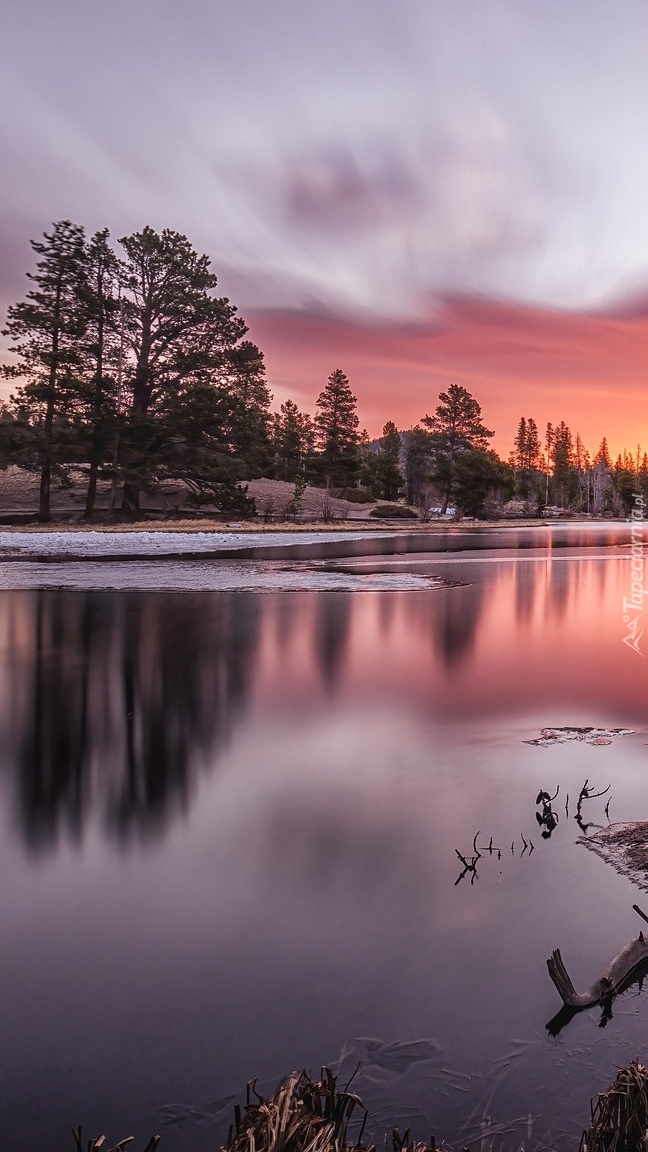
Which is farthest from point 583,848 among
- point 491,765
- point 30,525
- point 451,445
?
point 451,445

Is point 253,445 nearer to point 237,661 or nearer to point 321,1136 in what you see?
point 237,661

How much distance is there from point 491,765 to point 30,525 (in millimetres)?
47356

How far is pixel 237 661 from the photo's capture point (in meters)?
13.4

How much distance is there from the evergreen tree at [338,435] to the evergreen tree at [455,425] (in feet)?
37.8

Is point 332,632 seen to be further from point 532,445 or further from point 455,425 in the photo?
point 532,445

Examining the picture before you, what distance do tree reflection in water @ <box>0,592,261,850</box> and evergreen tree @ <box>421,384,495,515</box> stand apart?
276 ft

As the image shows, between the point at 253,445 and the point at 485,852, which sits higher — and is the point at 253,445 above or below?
above

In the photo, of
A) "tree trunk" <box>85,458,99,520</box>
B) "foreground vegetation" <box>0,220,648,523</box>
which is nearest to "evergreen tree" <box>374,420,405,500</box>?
"foreground vegetation" <box>0,220,648,523</box>

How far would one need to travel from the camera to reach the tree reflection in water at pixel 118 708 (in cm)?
688

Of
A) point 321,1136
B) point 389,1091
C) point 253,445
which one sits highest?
point 253,445

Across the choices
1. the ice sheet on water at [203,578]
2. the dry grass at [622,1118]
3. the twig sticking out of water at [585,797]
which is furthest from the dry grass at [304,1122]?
the ice sheet on water at [203,578]

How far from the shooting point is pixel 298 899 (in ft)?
16.9

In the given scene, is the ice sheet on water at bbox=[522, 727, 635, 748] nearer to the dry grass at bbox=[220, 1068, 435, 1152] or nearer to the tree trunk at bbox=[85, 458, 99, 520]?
the dry grass at bbox=[220, 1068, 435, 1152]

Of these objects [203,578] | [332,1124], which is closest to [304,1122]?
[332,1124]
